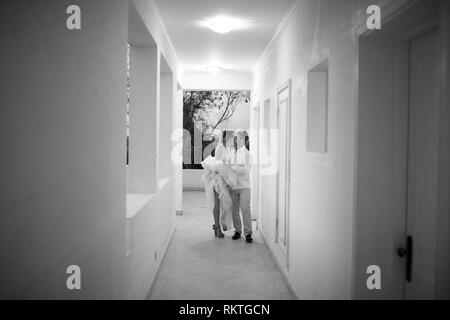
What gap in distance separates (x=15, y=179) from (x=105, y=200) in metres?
0.93

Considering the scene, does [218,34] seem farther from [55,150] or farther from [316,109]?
[55,150]

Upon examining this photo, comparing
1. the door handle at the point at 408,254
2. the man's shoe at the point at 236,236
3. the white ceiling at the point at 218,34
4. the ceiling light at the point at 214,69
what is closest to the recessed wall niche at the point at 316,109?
the white ceiling at the point at 218,34

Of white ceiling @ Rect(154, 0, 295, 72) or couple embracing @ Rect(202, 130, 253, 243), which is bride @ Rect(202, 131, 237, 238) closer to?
couple embracing @ Rect(202, 130, 253, 243)

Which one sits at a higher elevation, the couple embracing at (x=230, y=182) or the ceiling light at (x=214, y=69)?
the ceiling light at (x=214, y=69)

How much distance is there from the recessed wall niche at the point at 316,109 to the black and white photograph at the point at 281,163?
0.03ft

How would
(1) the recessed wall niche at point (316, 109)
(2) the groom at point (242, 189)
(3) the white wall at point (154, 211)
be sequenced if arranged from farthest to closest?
(2) the groom at point (242, 189) → (1) the recessed wall niche at point (316, 109) → (3) the white wall at point (154, 211)

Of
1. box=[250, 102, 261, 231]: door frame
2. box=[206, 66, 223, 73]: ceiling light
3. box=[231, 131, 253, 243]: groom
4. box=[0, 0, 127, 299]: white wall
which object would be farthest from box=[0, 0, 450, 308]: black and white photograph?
box=[206, 66, 223, 73]: ceiling light

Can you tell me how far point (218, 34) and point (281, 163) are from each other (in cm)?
183

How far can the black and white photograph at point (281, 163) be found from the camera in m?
1.32

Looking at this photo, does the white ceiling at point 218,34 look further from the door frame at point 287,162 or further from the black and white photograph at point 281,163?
the door frame at point 287,162

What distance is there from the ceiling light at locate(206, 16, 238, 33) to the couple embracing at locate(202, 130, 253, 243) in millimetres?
1939

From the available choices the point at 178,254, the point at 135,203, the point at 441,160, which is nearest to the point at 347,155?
the point at 441,160

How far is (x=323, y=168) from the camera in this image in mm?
2910

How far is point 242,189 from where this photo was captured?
241 inches
